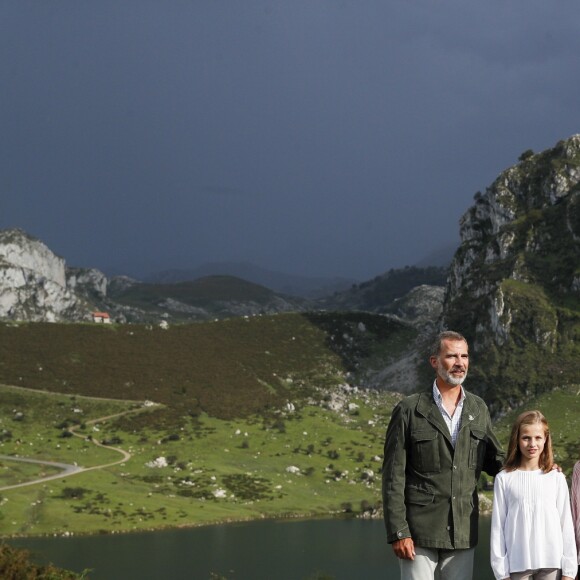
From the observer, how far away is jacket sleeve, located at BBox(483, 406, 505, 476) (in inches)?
607

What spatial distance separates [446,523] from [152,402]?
16961 centimetres

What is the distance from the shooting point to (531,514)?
1432 centimetres

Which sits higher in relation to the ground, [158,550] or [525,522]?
[525,522]

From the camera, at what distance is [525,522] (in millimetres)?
14305

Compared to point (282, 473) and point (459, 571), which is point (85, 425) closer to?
point (282, 473)

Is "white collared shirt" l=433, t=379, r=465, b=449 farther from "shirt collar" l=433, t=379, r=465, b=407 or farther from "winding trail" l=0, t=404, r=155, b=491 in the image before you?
"winding trail" l=0, t=404, r=155, b=491

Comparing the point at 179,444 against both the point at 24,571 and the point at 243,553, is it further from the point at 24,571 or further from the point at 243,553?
the point at 24,571

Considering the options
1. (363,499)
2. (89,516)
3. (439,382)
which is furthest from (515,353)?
(439,382)

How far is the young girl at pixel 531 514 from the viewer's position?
14.2m

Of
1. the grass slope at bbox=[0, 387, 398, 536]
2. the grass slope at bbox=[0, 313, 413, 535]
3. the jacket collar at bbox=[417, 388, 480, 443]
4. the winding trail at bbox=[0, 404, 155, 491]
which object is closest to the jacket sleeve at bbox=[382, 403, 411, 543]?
the jacket collar at bbox=[417, 388, 480, 443]

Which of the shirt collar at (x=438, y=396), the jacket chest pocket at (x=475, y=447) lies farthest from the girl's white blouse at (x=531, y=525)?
the shirt collar at (x=438, y=396)

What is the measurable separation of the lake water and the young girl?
64398 millimetres

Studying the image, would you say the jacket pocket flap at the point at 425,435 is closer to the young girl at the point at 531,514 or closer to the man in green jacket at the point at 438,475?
the man in green jacket at the point at 438,475

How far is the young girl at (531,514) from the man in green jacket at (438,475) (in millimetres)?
636
